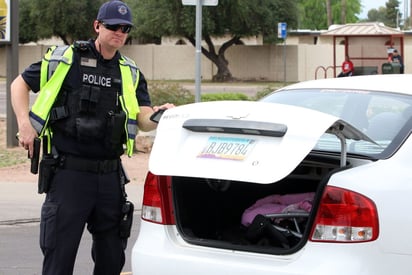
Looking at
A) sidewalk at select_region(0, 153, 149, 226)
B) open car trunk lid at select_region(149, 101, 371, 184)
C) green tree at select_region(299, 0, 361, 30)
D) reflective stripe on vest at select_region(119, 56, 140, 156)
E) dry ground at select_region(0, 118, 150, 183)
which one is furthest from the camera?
green tree at select_region(299, 0, 361, 30)

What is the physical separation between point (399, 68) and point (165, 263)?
23.1 meters

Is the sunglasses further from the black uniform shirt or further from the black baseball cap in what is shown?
the black uniform shirt

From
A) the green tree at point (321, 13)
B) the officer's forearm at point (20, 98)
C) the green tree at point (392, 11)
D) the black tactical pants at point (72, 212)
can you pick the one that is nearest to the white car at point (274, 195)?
the black tactical pants at point (72, 212)

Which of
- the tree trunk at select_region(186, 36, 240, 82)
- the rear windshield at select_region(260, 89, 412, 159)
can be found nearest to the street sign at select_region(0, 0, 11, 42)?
the rear windshield at select_region(260, 89, 412, 159)

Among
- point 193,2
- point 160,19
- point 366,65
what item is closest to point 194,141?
point 193,2

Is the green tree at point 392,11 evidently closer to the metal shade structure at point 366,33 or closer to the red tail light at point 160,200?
the metal shade structure at point 366,33

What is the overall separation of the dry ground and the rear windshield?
633cm

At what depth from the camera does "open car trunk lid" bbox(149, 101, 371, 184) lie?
3855mm

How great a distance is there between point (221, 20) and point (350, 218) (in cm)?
3734

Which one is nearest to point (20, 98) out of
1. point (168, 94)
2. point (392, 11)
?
point (168, 94)

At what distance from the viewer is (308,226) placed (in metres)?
4.03

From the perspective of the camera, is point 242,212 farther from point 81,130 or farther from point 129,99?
point 81,130

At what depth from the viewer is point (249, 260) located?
4113 mm

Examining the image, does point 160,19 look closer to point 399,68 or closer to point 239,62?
point 239,62
